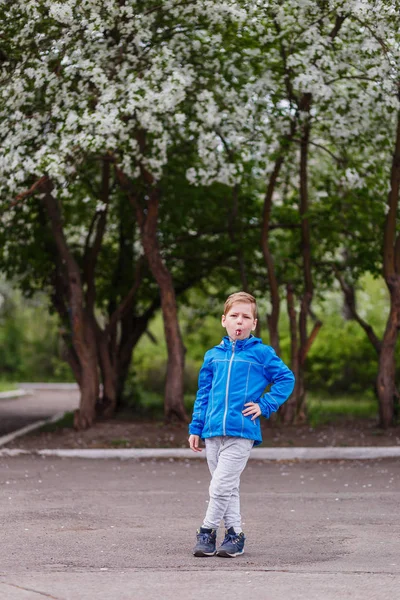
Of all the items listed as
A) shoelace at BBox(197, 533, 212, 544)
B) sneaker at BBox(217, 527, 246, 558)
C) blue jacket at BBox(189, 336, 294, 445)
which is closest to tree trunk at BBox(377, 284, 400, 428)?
blue jacket at BBox(189, 336, 294, 445)

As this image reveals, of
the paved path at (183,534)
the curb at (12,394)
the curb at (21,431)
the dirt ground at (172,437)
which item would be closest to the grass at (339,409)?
the dirt ground at (172,437)

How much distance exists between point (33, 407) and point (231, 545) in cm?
1901

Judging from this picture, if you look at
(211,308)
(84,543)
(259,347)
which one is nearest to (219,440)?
(259,347)

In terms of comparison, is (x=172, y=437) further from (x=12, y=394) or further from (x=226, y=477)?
(x=12, y=394)

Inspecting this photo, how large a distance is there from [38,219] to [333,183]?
190 inches

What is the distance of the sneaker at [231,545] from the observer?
6.34 metres

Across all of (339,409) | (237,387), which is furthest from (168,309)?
(237,387)

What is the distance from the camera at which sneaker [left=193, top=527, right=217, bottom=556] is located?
6.34 m

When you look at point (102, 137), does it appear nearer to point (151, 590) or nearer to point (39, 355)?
point (151, 590)

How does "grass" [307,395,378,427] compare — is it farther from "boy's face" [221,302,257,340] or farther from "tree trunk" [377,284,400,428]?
"boy's face" [221,302,257,340]

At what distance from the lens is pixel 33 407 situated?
24875 millimetres

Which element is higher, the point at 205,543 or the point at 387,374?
the point at 387,374

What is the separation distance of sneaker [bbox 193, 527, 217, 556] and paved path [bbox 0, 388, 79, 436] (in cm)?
1114

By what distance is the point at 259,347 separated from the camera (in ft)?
21.2
